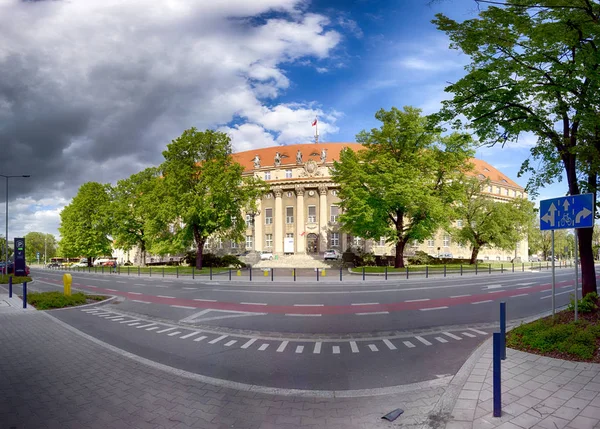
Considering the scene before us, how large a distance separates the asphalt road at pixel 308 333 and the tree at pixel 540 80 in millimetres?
4951

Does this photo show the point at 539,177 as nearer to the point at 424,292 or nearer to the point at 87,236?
the point at 424,292

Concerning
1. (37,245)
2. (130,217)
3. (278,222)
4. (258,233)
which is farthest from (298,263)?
(37,245)

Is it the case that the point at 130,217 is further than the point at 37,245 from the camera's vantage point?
No

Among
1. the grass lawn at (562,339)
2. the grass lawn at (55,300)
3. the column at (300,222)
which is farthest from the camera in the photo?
the column at (300,222)

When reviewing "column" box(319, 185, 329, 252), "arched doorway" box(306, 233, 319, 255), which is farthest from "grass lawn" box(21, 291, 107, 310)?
"arched doorway" box(306, 233, 319, 255)

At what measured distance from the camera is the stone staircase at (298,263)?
46.5 m

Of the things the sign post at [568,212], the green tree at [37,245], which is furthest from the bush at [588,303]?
the green tree at [37,245]

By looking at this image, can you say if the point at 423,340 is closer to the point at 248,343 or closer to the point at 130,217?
the point at 248,343

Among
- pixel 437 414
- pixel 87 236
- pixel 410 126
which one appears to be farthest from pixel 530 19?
pixel 87 236

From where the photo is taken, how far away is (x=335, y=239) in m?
58.3

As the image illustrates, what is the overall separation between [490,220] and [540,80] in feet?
122

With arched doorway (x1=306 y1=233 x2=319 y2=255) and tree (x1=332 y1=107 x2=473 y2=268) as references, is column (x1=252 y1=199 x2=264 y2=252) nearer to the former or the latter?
arched doorway (x1=306 y1=233 x2=319 y2=255)

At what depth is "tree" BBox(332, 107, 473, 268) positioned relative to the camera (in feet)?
102

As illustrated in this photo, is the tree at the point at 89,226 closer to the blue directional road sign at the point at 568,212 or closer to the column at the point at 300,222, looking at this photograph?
the column at the point at 300,222
